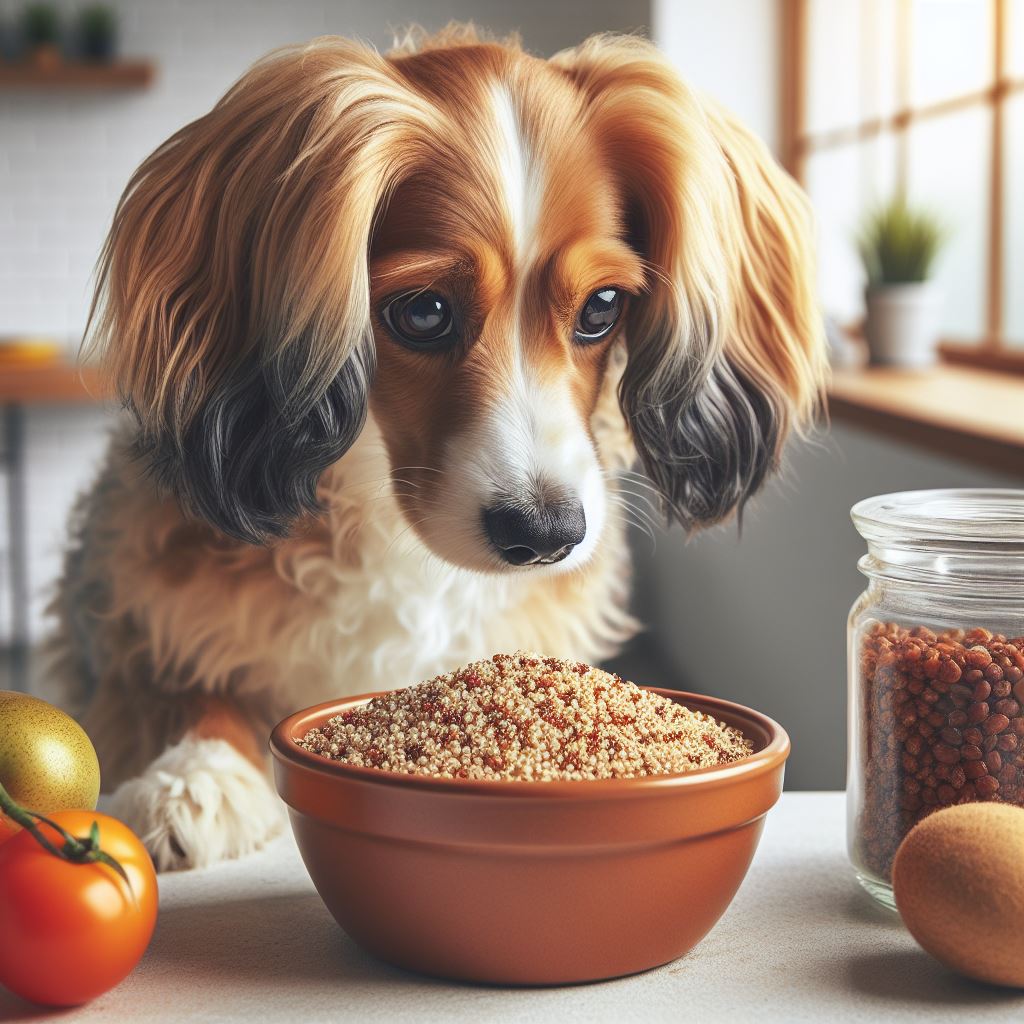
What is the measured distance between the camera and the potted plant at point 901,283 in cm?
287

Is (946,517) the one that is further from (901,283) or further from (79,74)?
(79,74)

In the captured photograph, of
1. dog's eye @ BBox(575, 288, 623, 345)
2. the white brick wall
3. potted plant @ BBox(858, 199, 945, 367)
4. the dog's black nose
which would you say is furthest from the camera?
the white brick wall

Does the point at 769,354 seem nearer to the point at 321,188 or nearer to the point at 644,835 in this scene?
the point at 321,188

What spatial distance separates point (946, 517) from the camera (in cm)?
82

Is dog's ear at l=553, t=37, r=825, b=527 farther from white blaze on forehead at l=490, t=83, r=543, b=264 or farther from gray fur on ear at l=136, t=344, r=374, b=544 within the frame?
gray fur on ear at l=136, t=344, r=374, b=544

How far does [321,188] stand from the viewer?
992 mm

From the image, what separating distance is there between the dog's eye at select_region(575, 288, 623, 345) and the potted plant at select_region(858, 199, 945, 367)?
1950 millimetres

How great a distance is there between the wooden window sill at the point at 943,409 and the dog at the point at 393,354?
56 centimetres

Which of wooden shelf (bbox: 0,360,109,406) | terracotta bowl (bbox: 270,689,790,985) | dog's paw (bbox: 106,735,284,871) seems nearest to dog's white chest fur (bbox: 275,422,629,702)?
dog's paw (bbox: 106,735,284,871)

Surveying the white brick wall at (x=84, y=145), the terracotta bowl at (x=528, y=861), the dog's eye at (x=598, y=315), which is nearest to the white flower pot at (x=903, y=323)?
the dog's eye at (x=598, y=315)

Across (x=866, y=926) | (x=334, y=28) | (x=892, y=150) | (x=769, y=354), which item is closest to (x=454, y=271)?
(x=769, y=354)

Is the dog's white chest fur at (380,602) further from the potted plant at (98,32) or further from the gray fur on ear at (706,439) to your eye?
the potted plant at (98,32)

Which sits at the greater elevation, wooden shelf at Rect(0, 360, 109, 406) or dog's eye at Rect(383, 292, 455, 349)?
dog's eye at Rect(383, 292, 455, 349)

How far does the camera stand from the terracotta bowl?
67 centimetres
